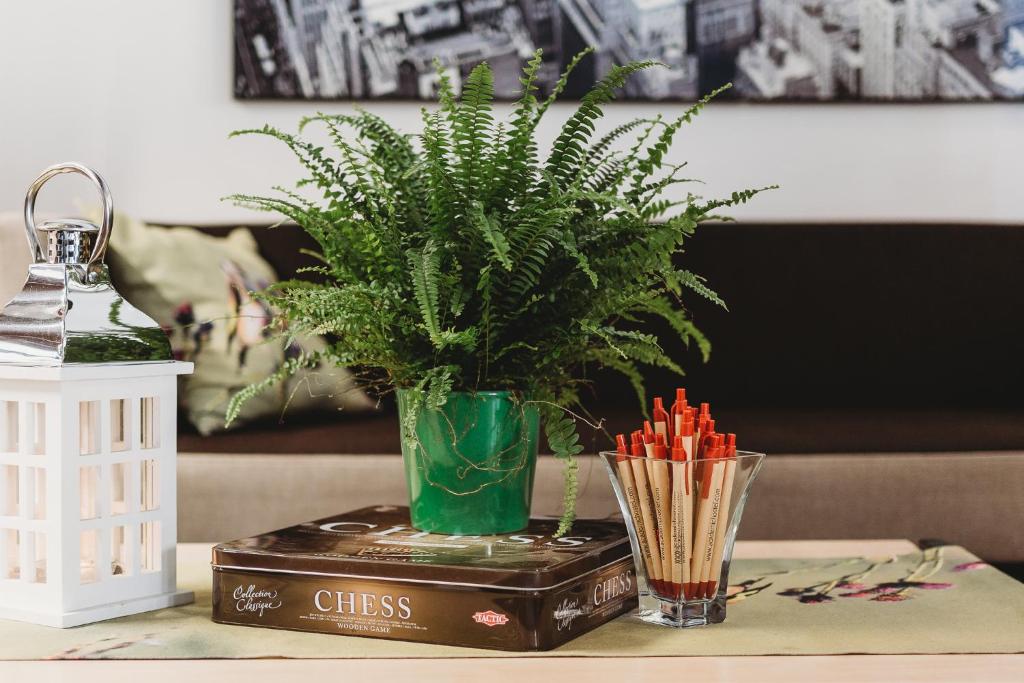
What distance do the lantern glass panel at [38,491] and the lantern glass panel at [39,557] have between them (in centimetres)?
2

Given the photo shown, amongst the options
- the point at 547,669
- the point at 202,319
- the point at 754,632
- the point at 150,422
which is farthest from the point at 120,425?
the point at 202,319

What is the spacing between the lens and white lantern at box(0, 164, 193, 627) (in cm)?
88

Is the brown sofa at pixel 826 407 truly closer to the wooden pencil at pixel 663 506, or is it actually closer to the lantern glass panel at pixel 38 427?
the lantern glass panel at pixel 38 427

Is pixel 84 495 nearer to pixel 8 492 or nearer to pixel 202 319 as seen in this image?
pixel 8 492

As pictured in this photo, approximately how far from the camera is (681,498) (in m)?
0.86

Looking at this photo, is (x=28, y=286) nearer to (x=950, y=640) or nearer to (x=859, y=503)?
(x=950, y=640)

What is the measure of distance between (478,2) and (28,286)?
1.83 meters

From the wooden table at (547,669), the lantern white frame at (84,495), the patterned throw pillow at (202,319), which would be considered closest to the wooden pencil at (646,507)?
the wooden table at (547,669)

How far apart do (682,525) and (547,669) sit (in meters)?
0.17

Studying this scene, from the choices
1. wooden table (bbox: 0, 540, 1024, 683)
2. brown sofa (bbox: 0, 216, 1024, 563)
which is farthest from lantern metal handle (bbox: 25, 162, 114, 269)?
A: brown sofa (bbox: 0, 216, 1024, 563)

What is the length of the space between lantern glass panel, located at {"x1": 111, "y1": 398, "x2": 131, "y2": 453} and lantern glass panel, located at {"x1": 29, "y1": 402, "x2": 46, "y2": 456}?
0.06 meters

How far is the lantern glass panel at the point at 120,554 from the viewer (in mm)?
937

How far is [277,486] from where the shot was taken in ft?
5.79

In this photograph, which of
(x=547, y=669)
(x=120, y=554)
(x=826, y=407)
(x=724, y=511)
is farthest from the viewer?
(x=826, y=407)
